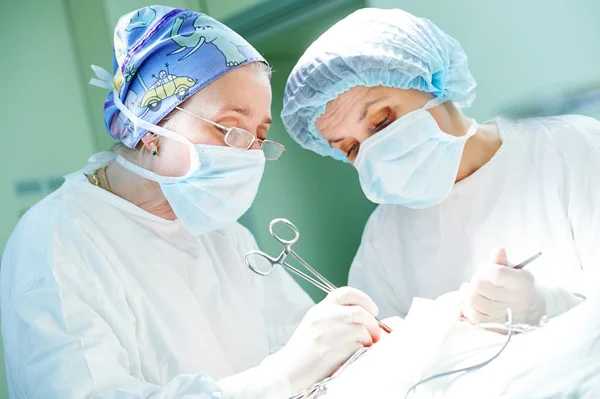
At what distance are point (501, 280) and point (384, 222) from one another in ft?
2.32

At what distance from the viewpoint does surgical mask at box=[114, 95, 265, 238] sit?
1.50m

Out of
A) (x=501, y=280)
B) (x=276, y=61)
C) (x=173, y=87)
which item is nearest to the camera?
(x=501, y=280)

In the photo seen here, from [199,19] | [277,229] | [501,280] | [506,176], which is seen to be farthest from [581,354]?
[277,229]

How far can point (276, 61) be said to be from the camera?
227 cm

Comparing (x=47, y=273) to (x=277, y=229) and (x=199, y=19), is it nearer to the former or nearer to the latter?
(x=199, y=19)

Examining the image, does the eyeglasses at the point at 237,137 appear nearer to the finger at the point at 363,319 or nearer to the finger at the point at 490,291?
the finger at the point at 363,319

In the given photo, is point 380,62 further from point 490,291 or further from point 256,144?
point 490,291

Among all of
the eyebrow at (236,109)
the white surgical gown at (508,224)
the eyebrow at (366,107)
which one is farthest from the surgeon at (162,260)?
the white surgical gown at (508,224)

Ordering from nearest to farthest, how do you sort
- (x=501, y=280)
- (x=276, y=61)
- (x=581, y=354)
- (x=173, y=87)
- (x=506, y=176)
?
(x=581, y=354) → (x=501, y=280) → (x=173, y=87) → (x=506, y=176) → (x=276, y=61)

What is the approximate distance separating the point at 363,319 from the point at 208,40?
0.80 meters

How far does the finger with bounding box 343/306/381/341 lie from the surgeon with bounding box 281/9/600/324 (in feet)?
1.09

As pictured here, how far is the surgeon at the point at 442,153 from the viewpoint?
1511 mm

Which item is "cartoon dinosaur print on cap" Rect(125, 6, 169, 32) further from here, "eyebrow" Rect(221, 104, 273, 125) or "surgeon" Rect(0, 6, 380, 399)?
"eyebrow" Rect(221, 104, 273, 125)

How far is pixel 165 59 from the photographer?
4.95ft
